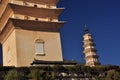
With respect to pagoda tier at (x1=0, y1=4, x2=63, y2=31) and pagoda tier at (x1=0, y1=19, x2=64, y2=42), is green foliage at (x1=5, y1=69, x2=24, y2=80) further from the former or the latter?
pagoda tier at (x1=0, y1=4, x2=63, y2=31)

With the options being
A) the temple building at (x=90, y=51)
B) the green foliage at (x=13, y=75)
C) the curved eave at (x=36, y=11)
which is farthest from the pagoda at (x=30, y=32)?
the temple building at (x=90, y=51)

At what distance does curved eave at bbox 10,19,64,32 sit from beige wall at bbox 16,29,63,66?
411 mm

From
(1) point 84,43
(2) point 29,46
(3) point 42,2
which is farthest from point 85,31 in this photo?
(2) point 29,46

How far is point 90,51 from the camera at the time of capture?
149 ft

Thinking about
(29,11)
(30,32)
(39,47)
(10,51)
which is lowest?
(10,51)

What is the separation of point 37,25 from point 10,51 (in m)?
3.77

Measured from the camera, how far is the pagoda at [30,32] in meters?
30.0

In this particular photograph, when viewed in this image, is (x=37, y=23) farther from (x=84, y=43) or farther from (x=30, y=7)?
(x=84, y=43)

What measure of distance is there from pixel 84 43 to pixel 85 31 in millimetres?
2508

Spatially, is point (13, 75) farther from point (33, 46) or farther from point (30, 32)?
point (30, 32)

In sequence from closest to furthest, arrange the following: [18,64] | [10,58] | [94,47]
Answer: [18,64] → [10,58] → [94,47]

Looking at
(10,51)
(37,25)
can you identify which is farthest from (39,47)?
(10,51)

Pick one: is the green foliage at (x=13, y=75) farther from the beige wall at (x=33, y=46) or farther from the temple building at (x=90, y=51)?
the temple building at (x=90, y=51)

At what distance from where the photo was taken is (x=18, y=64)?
28.9 m
